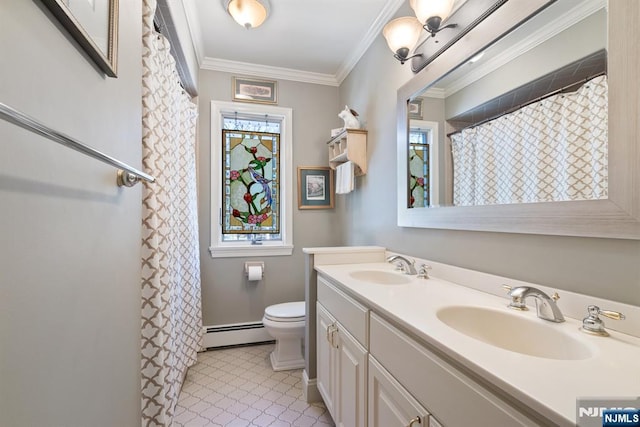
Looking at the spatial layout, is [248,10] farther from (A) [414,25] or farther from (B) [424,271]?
(B) [424,271]

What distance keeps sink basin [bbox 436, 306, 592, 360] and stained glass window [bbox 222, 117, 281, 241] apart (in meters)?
2.07

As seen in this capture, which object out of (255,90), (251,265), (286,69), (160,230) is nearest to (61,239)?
(160,230)

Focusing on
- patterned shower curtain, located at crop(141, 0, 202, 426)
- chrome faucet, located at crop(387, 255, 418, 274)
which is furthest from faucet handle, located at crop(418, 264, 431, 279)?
patterned shower curtain, located at crop(141, 0, 202, 426)

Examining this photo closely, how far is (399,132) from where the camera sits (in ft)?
5.87

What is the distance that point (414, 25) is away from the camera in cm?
152

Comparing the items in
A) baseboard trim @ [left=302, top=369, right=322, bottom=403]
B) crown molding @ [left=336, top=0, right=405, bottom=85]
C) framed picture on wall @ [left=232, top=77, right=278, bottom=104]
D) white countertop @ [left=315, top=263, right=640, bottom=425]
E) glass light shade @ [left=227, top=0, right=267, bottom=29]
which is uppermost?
crown molding @ [left=336, top=0, right=405, bottom=85]

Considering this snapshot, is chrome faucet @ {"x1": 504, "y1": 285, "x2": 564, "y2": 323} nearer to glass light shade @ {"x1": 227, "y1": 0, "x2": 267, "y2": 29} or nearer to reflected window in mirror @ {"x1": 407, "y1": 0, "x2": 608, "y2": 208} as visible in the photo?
reflected window in mirror @ {"x1": 407, "y1": 0, "x2": 608, "y2": 208}

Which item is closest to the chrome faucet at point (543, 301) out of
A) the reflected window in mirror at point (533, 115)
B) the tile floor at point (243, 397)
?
the reflected window in mirror at point (533, 115)

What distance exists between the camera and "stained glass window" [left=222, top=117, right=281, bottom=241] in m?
2.73

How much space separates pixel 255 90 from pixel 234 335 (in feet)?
7.51

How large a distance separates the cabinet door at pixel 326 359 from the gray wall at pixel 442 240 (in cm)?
63

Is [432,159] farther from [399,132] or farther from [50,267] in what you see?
[50,267]

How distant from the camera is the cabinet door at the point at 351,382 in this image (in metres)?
1.14

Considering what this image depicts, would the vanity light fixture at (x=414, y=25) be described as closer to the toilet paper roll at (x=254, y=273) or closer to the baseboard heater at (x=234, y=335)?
the toilet paper roll at (x=254, y=273)
